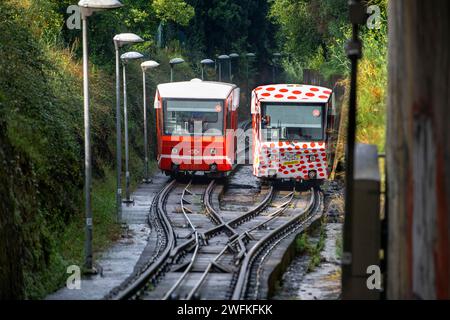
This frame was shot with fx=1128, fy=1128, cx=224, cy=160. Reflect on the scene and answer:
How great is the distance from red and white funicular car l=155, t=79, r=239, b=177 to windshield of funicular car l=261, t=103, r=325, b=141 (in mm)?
2256

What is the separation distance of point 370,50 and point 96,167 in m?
10.4

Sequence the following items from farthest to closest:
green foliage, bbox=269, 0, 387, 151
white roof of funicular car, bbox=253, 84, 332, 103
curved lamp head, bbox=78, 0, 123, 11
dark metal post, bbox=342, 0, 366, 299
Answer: white roof of funicular car, bbox=253, 84, 332, 103
green foliage, bbox=269, 0, 387, 151
curved lamp head, bbox=78, 0, 123, 11
dark metal post, bbox=342, 0, 366, 299

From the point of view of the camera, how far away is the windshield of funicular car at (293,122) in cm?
3603

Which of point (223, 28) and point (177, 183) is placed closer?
point (177, 183)

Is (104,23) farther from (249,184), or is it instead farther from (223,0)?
(223,0)

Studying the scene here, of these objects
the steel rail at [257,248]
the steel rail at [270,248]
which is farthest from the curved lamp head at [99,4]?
the steel rail at [270,248]

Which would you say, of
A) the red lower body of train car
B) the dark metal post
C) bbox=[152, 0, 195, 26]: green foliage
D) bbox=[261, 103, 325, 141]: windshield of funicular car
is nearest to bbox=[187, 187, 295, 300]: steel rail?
bbox=[261, 103, 325, 141]: windshield of funicular car

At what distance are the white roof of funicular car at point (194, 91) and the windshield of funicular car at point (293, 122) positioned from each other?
2.49 meters

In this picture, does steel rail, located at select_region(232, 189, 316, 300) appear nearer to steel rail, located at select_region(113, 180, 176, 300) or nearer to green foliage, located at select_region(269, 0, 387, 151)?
steel rail, located at select_region(113, 180, 176, 300)

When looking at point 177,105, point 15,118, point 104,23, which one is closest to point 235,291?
point 15,118

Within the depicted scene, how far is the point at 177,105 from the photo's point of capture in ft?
126

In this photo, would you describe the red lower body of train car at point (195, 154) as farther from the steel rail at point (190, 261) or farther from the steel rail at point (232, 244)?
the steel rail at point (232, 244)

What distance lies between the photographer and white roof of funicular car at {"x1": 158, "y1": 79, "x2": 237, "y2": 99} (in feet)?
125

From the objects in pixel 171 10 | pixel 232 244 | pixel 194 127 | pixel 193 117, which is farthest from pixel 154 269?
pixel 171 10
